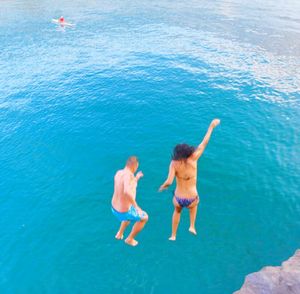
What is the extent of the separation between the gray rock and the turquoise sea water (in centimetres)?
166

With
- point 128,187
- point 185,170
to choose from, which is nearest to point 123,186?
point 128,187

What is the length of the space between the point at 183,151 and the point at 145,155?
13.1 meters

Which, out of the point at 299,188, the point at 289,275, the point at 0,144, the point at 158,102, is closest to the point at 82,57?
the point at 158,102

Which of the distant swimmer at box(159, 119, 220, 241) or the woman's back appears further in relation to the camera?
the woman's back

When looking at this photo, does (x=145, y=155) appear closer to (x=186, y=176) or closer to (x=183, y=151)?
(x=186, y=176)

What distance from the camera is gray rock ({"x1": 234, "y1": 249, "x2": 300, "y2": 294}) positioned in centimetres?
1121

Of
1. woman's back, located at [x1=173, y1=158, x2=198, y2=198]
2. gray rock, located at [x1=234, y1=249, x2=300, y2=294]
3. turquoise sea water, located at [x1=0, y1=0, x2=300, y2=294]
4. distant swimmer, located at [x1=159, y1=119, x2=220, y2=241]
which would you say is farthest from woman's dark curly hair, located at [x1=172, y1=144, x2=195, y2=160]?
turquoise sea water, located at [x1=0, y1=0, x2=300, y2=294]

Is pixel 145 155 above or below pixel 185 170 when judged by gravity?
below

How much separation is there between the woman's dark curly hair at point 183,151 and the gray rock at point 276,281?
7.39m

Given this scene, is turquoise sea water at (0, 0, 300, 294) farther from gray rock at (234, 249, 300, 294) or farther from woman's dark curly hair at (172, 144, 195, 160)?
woman's dark curly hair at (172, 144, 195, 160)

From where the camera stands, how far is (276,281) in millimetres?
11836

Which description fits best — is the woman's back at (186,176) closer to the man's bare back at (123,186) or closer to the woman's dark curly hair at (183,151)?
the woman's dark curly hair at (183,151)

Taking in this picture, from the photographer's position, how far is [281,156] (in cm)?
2147

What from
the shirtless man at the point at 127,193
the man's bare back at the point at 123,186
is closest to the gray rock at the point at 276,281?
the shirtless man at the point at 127,193
